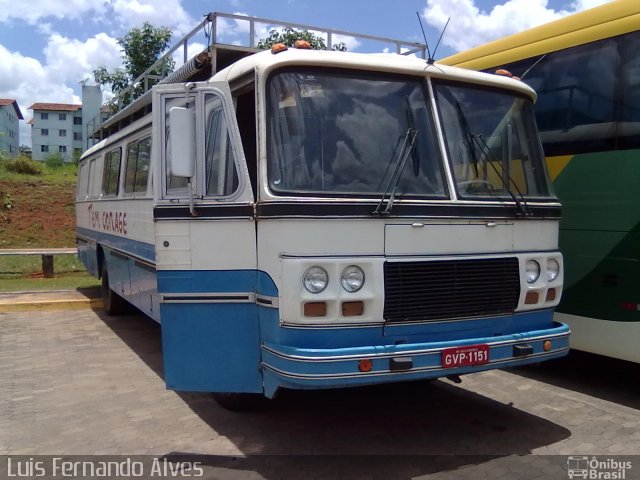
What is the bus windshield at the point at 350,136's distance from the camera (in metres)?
4.27

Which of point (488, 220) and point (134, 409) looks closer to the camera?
point (488, 220)

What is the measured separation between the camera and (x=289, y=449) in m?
4.70

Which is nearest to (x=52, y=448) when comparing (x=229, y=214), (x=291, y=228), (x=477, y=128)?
(x=229, y=214)

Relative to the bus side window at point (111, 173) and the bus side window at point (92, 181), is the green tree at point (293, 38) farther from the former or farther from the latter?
the bus side window at point (92, 181)

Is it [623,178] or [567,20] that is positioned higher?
[567,20]

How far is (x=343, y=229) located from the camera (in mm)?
4168

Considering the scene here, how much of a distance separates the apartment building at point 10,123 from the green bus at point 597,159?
255 feet

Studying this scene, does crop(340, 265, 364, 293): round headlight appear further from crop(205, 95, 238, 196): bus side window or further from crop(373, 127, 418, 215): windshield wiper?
crop(205, 95, 238, 196): bus side window

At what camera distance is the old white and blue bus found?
Result: 413cm

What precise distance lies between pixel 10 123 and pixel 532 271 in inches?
3831

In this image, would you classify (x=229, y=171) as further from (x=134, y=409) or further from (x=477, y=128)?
Answer: (x=134, y=409)

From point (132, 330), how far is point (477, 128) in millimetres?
6305

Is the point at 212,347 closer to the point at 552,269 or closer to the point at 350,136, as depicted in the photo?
the point at 350,136

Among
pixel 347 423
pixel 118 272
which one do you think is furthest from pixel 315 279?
pixel 118 272
